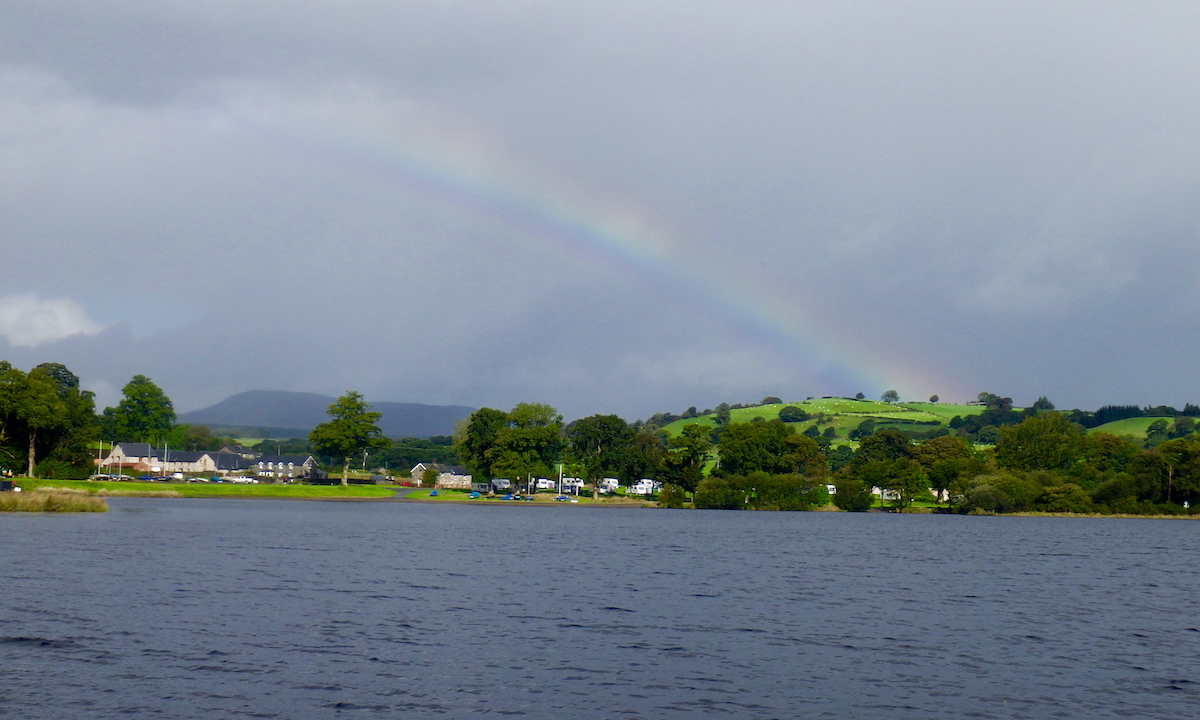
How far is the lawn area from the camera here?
120731 mm

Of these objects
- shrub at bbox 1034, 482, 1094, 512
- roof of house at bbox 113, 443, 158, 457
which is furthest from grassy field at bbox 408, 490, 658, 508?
roof of house at bbox 113, 443, 158, 457

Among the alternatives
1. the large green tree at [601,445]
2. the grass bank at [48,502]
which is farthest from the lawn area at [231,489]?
the large green tree at [601,445]

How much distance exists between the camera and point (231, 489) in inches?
5600

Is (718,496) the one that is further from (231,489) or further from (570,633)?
(570,633)

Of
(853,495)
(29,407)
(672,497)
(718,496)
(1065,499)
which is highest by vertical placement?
(29,407)

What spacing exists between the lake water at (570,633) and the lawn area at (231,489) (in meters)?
65.9

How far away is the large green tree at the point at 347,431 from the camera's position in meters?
154

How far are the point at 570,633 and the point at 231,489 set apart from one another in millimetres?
126274

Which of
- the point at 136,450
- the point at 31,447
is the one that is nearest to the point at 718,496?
the point at 31,447

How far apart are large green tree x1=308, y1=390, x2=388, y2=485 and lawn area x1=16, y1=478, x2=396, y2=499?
17.5 feet

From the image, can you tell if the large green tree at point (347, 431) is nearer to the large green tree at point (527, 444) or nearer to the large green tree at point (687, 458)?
the large green tree at point (527, 444)

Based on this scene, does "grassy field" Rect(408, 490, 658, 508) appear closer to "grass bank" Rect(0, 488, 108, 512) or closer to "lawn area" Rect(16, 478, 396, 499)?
"lawn area" Rect(16, 478, 396, 499)

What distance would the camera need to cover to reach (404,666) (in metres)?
22.9

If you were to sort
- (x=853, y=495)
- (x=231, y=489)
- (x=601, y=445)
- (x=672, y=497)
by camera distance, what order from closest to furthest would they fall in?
(x=231, y=489) → (x=853, y=495) → (x=672, y=497) → (x=601, y=445)
